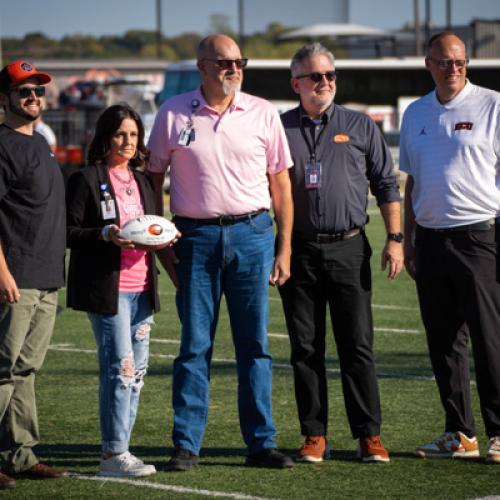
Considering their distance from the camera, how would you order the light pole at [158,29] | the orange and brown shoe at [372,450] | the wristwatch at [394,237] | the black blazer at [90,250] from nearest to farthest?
the black blazer at [90,250]
the orange and brown shoe at [372,450]
the wristwatch at [394,237]
the light pole at [158,29]

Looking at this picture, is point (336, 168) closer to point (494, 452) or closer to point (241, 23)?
point (494, 452)

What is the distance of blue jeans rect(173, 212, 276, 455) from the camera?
6977 millimetres

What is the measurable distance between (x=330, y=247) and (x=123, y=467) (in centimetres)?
160

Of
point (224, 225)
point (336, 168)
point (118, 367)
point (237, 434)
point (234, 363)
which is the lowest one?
point (234, 363)

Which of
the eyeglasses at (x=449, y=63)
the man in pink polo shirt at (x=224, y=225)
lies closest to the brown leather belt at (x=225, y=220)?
the man in pink polo shirt at (x=224, y=225)

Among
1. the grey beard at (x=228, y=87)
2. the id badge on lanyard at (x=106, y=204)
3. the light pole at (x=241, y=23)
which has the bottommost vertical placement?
the id badge on lanyard at (x=106, y=204)

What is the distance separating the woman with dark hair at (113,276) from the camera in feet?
22.1

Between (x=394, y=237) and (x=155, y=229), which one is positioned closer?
(x=155, y=229)

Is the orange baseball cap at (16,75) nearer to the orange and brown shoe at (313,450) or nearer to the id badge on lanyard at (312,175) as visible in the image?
the id badge on lanyard at (312,175)

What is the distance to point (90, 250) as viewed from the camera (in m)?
6.76

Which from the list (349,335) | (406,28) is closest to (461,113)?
(349,335)

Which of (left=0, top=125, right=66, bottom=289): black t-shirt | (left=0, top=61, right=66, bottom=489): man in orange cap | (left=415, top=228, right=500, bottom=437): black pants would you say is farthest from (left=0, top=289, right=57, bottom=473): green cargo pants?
(left=415, top=228, right=500, bottom=437): black pants

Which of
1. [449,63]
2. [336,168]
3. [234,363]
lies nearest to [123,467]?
[336,168]

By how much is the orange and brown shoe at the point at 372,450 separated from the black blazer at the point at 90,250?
5.14ft
